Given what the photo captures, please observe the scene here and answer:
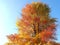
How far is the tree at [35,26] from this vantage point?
625 inches

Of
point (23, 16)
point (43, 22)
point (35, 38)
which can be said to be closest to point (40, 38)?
point (35, 38)

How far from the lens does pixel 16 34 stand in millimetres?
16688

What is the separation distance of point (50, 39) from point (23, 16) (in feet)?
9.77

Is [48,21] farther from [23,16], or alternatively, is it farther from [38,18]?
[23,16]

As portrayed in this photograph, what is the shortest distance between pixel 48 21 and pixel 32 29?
139cm

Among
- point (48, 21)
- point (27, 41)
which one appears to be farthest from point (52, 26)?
point (27, 41)

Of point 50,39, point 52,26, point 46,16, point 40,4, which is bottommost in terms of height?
point 50,39

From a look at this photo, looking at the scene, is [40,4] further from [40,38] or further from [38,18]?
[40,38]

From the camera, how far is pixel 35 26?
16891 mm

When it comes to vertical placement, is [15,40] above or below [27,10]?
below

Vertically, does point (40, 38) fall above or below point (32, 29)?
below

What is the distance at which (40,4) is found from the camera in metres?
17.4

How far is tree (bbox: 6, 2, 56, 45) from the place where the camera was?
15.9 meters

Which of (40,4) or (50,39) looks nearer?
(50,39)
